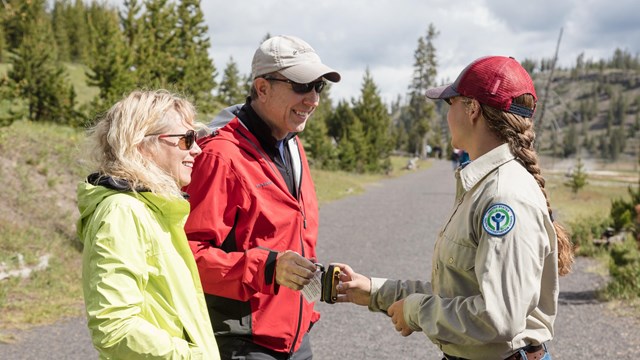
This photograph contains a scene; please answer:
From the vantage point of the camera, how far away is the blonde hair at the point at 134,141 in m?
2.10

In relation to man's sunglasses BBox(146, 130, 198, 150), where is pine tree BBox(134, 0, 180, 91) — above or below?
above

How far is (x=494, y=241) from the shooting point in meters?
1.89

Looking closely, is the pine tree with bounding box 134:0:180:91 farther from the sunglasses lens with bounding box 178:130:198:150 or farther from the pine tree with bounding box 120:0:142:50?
the sunglasses lens with bounding box 178:130:198:150

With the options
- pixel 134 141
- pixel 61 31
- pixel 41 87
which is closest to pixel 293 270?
pixel 134 141

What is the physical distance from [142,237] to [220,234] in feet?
2.01

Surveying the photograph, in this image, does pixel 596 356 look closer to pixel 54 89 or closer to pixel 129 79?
pixel 129 79

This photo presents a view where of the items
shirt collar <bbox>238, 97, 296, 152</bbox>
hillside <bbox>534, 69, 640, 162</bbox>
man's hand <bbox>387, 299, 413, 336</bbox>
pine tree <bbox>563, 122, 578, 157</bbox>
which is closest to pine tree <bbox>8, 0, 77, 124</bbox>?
shirt collar <bbox>238, 97, 296, 152</bbox>

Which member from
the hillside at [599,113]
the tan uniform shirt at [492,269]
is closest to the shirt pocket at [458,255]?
the tan uniform shirt at [492,269]

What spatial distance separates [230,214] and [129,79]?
69.0 ft

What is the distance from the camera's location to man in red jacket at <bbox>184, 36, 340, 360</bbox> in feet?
8.36

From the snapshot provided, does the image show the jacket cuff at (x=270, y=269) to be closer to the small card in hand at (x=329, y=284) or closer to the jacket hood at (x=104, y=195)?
the small card in hand at (x=329, y=284)

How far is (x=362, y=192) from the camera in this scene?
26.2m

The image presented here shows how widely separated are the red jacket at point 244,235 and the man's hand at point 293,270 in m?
0.04

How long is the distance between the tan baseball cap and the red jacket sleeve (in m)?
0.52
